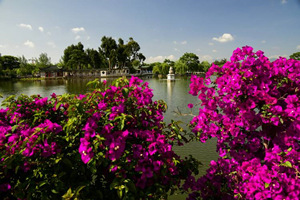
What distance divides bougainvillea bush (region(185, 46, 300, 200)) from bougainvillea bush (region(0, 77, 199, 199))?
71 cm

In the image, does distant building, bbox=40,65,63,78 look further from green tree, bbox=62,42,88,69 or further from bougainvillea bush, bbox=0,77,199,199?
bougainvillea bush, bbox=0,77,199,199

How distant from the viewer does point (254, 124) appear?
255 centimetres

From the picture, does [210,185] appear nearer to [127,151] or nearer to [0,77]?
[127,151]

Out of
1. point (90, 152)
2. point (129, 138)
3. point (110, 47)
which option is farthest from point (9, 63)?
point (90, 152)

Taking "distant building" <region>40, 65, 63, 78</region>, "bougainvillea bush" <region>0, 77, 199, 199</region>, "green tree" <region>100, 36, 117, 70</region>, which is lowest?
"bougainvillea bush" <region>0, 77, 199, 199</region>

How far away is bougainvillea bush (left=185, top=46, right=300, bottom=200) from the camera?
229 centimetres

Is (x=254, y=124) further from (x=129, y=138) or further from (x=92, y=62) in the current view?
(x=92, y=62)

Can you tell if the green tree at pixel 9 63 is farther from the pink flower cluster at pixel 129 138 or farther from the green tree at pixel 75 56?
the pink flower cluster at pixel 129 138

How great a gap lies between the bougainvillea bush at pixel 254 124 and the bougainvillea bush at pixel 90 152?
0.71 metres

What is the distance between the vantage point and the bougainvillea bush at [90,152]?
2.10m

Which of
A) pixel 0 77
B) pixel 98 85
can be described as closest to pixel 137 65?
pixel 0 77

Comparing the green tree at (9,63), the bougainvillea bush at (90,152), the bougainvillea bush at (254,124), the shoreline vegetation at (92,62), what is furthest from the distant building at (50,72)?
the bougainvillea bush at (254,124)

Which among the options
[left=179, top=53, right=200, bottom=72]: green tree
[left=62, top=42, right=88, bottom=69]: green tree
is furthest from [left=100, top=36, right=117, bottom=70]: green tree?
[left=179, top=53, right=200, bottom=72]: green tree

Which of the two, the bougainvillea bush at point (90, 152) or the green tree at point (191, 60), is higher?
the green tree at point (191, 60)
